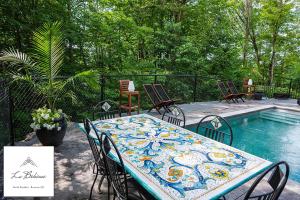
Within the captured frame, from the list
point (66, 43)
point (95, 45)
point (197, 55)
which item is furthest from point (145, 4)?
point (66, 43)

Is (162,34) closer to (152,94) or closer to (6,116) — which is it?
(152,94)

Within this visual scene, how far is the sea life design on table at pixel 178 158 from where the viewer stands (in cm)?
149

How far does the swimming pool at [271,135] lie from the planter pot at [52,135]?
2821 mm

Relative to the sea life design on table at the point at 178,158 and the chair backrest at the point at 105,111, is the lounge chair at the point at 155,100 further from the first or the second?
the sea life design on table at the point at 178,158

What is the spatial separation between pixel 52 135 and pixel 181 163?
2.29 metres

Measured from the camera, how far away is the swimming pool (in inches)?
174

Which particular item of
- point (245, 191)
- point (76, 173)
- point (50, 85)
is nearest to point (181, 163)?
point (245, 191)

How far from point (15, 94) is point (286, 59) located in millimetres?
16472

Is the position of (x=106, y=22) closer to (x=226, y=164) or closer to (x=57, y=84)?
(x=57, y=84)

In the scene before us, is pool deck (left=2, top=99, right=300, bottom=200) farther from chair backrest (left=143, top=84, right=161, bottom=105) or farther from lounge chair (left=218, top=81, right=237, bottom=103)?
lounge chair (left=218, top=81, right=237, bottom=103)

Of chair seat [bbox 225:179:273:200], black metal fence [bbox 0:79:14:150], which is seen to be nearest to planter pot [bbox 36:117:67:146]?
black metal fence [bbox 0:79:14:150]

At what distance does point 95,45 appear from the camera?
7750 millimetres

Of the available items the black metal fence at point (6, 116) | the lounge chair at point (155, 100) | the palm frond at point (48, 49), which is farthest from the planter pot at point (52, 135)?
the lounge chair at point (155, 100)

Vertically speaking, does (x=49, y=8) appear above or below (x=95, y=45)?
above
